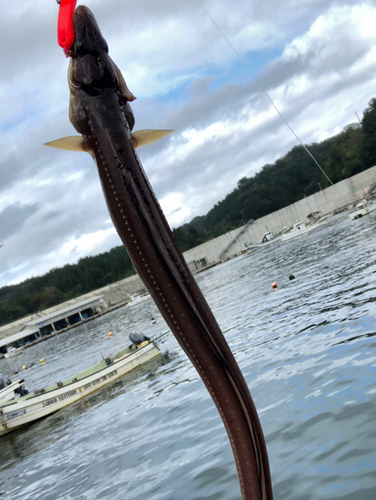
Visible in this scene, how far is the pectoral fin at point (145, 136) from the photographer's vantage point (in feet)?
8.41

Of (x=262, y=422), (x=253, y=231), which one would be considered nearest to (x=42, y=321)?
(x=253, y=231)

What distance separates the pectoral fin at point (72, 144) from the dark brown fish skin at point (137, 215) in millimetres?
43

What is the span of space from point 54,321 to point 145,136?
10975 cm

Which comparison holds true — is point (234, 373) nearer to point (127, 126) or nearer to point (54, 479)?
point (127, 126)

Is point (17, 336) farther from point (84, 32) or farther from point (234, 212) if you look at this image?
point (84, 32)

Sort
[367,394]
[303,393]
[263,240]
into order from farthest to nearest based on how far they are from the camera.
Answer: [263,240], [303,393], [367,394]

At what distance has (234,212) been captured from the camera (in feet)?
574

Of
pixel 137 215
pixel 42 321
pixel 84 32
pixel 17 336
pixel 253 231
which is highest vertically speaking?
pixel 84 32

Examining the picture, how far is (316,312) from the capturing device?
A: 15.8 m

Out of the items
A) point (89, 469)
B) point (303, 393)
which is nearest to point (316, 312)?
point (303, 393)

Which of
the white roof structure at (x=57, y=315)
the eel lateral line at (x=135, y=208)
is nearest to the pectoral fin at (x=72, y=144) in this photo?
the eel lateral line at (x=135, y=208)

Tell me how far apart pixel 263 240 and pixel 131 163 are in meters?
119

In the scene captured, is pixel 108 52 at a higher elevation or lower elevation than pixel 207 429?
higher

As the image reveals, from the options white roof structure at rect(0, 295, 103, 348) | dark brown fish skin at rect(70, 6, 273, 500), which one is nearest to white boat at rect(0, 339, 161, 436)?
dark brown fish skin at rect(70, 6, 273, 500)
